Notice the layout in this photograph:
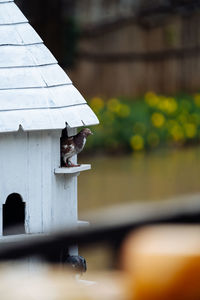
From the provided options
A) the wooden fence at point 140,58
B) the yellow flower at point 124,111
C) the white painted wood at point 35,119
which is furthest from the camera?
the wooden fence at point 140,58

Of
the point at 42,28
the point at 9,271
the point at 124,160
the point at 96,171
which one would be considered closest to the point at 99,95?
the point at 42,28

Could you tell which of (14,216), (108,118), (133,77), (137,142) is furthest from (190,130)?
(14,216)

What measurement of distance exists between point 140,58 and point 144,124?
10.2 ft

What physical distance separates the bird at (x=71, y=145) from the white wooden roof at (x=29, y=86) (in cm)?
7

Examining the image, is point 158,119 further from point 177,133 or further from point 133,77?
point 133,77

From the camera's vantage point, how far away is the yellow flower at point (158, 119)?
12.7m

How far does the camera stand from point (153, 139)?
1225 cm

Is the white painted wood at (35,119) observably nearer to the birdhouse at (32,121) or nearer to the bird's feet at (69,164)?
the birdhouse at (32,121)

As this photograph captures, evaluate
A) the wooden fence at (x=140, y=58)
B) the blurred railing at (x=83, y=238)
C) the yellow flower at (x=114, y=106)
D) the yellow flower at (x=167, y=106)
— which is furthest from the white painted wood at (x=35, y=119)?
the wooden fence at (x=140, y=58)

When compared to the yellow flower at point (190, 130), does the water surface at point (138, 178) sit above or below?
below

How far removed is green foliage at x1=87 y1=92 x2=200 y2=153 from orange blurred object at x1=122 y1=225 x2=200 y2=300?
10.6 m

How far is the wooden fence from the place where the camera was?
14.8 m

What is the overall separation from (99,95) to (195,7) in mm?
2523

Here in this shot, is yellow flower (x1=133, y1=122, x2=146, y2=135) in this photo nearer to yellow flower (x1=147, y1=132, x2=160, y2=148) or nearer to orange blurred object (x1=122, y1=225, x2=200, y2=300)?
yellow flower (x1=147, y1=132, x2=160, y2=148)
